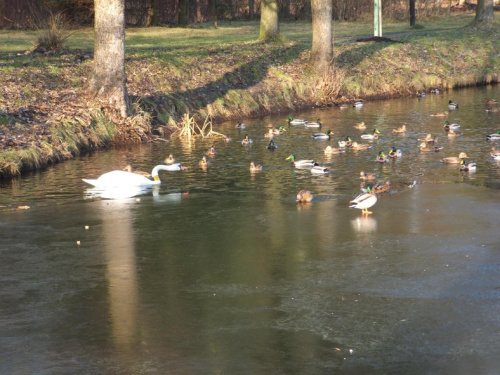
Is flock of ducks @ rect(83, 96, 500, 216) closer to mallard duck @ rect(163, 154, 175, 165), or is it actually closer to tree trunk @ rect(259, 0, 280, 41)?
mallard duck @ rect(163, 154, 175, 165)

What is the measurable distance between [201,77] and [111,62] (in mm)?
5765

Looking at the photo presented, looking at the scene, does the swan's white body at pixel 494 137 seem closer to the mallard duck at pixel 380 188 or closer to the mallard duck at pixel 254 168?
the mallard duck at pixel 254 168

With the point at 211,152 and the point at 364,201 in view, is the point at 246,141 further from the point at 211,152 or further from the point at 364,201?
the point at 364,201

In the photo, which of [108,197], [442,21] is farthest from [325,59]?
[442,21]

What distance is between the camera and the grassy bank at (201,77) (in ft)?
73.4

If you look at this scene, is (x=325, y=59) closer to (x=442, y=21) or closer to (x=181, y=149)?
(x=181, y=149)


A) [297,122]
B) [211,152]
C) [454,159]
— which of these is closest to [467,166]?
[454,159]

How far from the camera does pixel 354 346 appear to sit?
911cm

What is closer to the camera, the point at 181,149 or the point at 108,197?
the point at 108,197

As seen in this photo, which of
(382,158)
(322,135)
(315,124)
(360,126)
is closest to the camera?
(382,158)

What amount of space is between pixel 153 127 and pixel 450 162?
9.48 metres

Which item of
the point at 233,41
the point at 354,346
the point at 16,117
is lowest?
the point at 354,346

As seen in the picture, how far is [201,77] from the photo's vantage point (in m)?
29.2

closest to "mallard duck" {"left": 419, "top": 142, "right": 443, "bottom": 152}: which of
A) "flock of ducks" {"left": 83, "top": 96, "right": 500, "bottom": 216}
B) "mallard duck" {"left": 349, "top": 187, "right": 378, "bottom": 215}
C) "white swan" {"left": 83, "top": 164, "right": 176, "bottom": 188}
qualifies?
"flock of ducks" {"left": 83, "top": 96, "right": 500, "bottom": 216}
